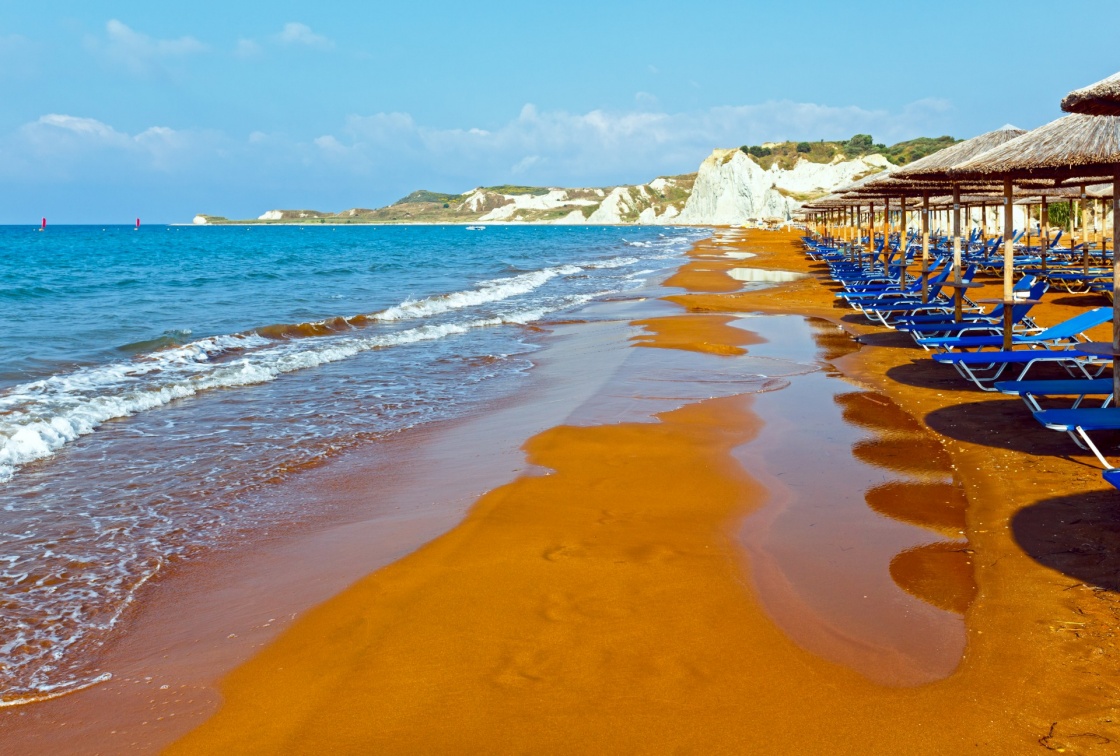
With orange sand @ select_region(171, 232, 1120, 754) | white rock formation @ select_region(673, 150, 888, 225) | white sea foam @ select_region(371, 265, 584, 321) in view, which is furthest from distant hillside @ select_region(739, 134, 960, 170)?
orange sand @ select_region(171, 232, 1120, 754)

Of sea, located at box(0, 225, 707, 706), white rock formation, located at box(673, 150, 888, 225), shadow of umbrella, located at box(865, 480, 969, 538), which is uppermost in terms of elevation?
white rock formation, located at box(673, 150, 888, 225)

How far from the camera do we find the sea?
16.2 ft

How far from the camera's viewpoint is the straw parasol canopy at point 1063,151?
24.1 ft

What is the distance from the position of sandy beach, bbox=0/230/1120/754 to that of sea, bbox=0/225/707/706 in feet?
1.28

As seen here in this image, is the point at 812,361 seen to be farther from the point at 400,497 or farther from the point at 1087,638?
the point at 1087,638

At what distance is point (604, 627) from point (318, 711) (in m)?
1.30

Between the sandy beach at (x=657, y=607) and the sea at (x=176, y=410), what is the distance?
0.39 meters

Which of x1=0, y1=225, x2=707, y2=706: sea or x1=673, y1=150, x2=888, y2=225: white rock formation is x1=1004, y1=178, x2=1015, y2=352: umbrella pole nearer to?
x1=0, y1=225, x2=707, y2=706: sea

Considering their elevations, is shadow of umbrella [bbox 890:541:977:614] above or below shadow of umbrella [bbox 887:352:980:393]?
above

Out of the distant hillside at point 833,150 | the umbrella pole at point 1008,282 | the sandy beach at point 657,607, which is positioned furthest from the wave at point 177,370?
the distant hillside at point 833,150

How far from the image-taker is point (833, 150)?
122188mm

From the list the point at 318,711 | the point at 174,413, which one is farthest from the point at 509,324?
the point at 318,711

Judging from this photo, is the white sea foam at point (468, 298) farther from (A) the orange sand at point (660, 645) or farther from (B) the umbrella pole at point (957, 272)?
(A) the orange sand at point (660, 645)

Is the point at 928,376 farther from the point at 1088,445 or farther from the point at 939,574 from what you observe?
the point at 939,574
